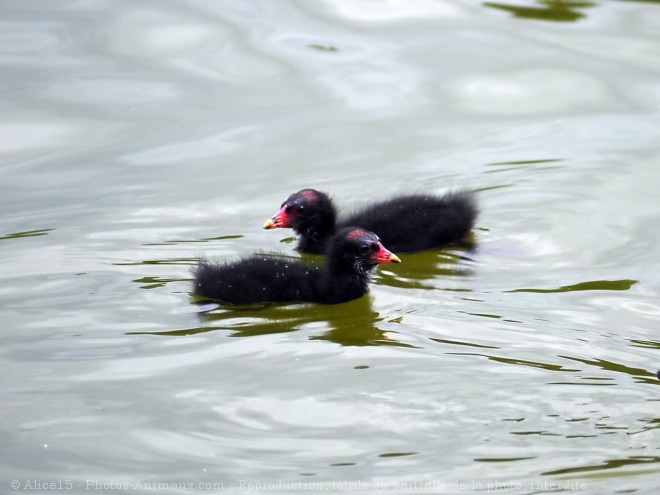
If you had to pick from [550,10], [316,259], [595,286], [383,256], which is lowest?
[316,259]

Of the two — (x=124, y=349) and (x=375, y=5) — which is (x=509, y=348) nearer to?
(x=124, y=349)

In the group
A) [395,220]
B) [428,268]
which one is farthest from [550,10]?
[428,268]

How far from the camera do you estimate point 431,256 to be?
8.83 m

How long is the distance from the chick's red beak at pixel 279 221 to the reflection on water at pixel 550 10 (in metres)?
5.69

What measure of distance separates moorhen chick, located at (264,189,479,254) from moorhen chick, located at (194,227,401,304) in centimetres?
72

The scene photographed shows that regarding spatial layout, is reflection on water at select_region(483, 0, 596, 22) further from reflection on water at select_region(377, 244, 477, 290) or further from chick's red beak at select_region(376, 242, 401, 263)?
chick's red beak at select_region(376, 242, 401, 263)

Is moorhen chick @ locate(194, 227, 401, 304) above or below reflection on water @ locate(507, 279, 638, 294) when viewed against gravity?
above

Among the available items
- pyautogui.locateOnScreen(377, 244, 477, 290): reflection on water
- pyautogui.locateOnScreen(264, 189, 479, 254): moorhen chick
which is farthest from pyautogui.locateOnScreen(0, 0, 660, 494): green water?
pyautogui.locateOnScreen(264, 189, 479, 254): moorhen chick

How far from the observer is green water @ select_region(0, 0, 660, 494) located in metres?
5.65

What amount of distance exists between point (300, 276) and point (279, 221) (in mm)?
1041

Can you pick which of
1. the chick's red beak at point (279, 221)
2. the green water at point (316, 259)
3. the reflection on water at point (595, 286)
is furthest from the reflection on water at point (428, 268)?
the chick's red beak at point (279, 221)

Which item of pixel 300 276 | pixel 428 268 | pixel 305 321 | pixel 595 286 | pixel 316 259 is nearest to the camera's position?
pixel 305 321

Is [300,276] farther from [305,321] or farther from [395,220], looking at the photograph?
[395,220]

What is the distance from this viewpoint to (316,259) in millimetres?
9039
